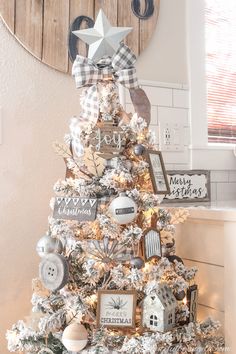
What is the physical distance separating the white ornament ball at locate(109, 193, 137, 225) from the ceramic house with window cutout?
0.23 metres

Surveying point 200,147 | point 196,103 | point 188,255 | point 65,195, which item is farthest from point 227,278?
point 196,103

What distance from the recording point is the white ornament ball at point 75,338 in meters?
1.31

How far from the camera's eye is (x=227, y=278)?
60.0 inches

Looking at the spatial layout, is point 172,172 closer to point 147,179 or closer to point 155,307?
point 147,179

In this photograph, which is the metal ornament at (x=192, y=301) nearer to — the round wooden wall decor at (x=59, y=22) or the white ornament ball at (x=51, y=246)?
the white ornament ball at (x=51, y=246)

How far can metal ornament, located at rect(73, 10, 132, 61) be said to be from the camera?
1496 millimetres

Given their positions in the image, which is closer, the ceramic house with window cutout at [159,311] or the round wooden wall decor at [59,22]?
the ceramic house with window cutout at [159,311]

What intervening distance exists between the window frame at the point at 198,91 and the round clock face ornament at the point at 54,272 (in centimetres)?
98

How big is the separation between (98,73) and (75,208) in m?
0.44

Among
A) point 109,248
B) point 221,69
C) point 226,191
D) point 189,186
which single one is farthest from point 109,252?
point 221,69

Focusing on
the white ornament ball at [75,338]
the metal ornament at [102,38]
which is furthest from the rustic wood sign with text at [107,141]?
the white ornament ball at [75,338]

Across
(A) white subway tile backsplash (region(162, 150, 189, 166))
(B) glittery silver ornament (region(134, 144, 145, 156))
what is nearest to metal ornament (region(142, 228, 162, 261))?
(B) glittery silver ornament (region(134, 144, 145, 156))

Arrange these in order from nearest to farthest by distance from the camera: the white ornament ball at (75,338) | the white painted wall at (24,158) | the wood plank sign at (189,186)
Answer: the white ornament ball at (75,338), the white painted wall at (24,158), the wood plank sign at (189,186)

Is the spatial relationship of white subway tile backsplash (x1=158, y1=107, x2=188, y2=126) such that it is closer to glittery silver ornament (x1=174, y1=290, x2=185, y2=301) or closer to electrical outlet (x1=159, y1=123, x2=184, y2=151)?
electrical outlet (x1=159, y1=123, x2=184, y2=151)
